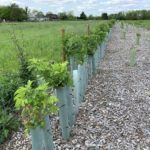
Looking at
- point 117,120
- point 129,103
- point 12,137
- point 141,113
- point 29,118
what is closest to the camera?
point 29,118

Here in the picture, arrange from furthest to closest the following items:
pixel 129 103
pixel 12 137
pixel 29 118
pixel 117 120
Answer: pixel 129 103 < pixel 117 120 < pixel 12 137 < pixel 29 118

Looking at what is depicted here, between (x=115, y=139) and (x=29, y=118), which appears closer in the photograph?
(x=29, y=118)

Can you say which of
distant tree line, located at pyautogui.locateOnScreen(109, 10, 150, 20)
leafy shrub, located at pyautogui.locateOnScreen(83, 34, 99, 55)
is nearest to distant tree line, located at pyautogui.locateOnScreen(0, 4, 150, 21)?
distant tree line, located at pyautogui.locateOnScreen(109, 10, 150, 20)

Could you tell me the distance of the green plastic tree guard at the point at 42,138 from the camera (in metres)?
4.45

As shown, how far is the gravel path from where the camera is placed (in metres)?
5.57

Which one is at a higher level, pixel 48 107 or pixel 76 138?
pixel 48 107

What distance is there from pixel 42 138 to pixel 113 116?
2.50 m

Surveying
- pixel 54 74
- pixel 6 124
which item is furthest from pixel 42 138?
pixel 6 124

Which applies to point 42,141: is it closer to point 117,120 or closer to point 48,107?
point 48,107

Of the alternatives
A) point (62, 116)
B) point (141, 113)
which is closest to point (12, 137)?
point (62, 116)

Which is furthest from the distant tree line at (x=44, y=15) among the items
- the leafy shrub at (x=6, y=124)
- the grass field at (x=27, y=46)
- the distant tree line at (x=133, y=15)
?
the leafy shrub at (x=6, y=124)

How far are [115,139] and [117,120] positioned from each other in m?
0.95

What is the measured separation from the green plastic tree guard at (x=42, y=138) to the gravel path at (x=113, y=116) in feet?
1.83

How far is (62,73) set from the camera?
554 centimetres
